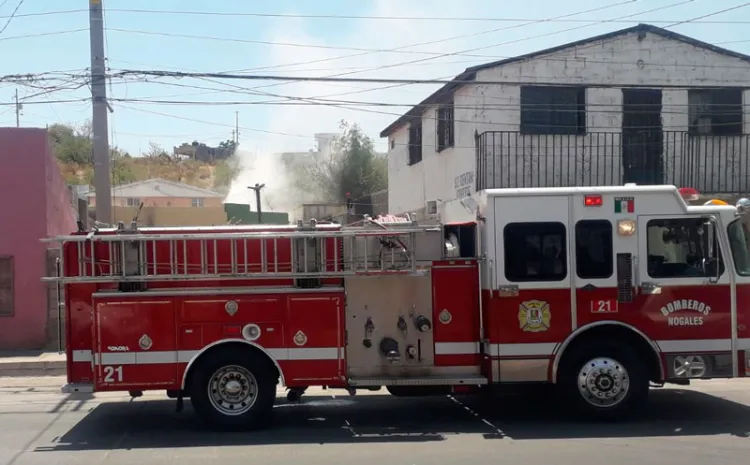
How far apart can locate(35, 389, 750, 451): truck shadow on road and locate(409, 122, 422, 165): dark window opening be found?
1476 centimetres

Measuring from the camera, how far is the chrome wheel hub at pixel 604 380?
868 cm

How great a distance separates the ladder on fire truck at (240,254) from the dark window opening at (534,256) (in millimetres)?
1009

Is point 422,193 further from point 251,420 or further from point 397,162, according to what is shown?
point 251,420

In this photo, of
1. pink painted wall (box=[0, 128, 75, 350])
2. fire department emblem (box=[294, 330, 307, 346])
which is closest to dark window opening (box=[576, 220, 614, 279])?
fire department emblem (box=[294, 330, 307, 346])

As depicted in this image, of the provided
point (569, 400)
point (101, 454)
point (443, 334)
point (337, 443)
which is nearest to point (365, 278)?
point (443, 334)

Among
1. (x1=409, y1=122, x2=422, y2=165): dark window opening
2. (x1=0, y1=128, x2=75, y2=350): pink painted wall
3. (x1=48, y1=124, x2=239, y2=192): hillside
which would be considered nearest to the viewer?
(x1=0, y1=128, x2=75, y2=350): pink painted wall

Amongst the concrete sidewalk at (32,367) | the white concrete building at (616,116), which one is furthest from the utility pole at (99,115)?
the white concrete building at (616,116)

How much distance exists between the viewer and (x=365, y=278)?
8.70 m

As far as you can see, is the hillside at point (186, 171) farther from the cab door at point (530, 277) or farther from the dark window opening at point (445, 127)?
the cab door at point (530, 277)

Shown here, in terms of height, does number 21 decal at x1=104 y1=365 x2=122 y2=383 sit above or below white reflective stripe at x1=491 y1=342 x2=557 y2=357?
below

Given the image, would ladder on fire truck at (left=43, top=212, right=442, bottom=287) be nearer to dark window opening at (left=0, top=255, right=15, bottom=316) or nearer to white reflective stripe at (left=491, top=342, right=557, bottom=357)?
white reflective stripe at (left=491, top=342, right=557, bottom=357)

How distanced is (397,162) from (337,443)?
20210mm

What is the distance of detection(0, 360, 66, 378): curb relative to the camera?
13.5 meters

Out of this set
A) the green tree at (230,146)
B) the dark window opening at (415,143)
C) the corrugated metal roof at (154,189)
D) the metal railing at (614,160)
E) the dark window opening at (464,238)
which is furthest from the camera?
the green tree at (230,146)
